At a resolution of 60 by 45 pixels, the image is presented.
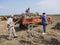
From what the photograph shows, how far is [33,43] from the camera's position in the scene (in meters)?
13.2

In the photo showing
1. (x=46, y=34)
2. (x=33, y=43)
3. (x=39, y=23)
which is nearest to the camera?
(x=33, y=43)

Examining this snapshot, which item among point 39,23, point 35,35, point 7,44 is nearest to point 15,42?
point 7,44

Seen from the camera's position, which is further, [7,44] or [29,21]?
[29,21]

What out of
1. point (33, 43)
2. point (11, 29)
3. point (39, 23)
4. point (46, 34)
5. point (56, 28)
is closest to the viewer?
point (33, 43)

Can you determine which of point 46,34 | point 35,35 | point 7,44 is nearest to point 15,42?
point 7,44

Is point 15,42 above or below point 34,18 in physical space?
below

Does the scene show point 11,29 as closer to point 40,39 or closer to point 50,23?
point 40,39

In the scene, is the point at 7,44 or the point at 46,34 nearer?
the point at 7,44

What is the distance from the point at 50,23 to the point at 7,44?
752 centimetres

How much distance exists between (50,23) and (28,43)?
6.97 metres

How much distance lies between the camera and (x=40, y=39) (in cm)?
1388

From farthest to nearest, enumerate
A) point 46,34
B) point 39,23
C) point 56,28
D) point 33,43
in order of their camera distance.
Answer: point 39,23 < point 56,28 < point 46,34 < point 33,43

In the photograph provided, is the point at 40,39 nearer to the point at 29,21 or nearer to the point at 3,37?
the point at 3,37

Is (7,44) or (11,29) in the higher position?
(11,29)
